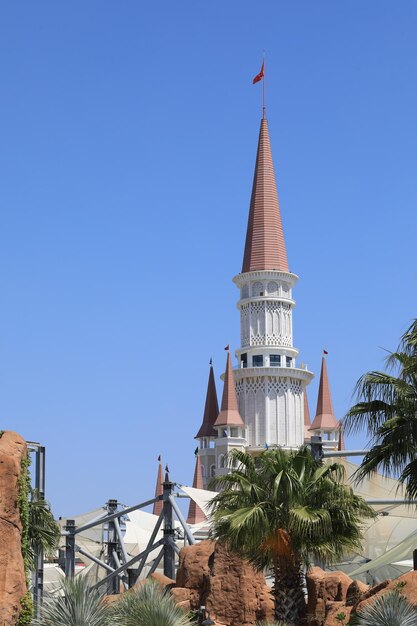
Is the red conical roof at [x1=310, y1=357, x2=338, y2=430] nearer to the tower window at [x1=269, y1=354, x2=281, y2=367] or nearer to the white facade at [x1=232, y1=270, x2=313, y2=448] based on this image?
the white facade at [x1=232, y1=270, x2=313, y2=448]

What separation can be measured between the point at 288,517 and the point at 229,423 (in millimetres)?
63881

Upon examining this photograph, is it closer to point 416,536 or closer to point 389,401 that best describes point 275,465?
point 389,401

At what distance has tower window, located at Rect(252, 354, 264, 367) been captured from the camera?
88.1 m

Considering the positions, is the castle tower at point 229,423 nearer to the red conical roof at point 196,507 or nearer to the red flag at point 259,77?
the red conical roof at point 196,507

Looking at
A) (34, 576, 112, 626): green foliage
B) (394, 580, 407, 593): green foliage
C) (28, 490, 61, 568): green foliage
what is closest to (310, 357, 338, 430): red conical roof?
(28, 490, 61, 568): green foliage

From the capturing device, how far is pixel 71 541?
37.4 m

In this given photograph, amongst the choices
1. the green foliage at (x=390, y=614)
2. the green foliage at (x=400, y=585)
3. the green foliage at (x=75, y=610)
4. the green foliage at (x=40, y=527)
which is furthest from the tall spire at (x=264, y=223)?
the green foliage at (x=75, y=610)

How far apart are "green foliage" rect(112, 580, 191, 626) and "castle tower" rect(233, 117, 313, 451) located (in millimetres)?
68503

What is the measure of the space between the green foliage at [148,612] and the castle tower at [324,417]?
231 feet

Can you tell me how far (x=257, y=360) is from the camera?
290 feet

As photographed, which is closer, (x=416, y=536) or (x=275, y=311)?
(x=416, y=536)

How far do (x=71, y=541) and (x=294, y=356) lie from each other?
52.9m

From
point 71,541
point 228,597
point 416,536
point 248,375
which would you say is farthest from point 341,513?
point 248,375

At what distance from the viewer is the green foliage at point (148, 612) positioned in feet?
54.1
